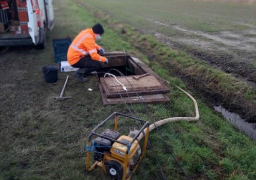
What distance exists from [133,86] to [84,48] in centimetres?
163

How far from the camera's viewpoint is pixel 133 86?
574 cm

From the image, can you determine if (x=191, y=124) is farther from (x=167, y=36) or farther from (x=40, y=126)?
(x=167, y=36)

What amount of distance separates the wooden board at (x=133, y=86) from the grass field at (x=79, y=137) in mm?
342

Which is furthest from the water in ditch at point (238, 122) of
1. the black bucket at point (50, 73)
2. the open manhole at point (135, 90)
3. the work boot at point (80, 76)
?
the black bucket at point (50, 73)

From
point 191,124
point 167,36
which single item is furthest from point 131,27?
point 191,124

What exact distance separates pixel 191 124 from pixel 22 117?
343 centimetres

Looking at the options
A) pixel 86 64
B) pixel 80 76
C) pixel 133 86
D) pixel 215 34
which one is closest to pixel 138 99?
pixel 133 86

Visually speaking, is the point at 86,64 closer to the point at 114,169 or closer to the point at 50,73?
the point at 50,73

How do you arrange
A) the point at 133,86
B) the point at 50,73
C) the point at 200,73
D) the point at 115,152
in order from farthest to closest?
the point at 200,73 → the point at 50,73 → the point at 133,86 → the point at 115,152

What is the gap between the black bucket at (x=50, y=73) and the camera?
6.25 metres

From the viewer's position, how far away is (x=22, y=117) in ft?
16.0

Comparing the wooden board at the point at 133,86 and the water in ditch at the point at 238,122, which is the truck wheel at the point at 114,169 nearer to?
the wooden board at the point at 133,86

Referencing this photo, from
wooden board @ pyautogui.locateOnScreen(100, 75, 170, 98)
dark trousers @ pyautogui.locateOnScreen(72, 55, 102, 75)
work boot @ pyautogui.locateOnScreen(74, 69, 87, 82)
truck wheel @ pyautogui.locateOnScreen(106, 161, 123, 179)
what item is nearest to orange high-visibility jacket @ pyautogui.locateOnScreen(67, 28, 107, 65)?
dark trousers @ pyautogui.locateOnScreen(72, 55, 102, 75)

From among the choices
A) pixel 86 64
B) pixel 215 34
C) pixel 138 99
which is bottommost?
pixel 138 99
